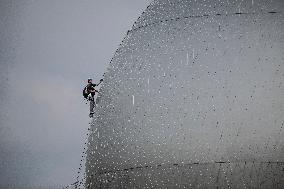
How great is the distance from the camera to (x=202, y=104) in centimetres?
873

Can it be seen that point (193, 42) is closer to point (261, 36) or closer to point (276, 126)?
point (261, 36)

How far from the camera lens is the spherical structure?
27.2 feet

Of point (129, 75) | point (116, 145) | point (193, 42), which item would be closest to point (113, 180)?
point (116, 145)

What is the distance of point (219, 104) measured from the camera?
8.61 m

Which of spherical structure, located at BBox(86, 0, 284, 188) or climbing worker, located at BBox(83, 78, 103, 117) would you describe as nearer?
spherical structure, located at BBox(86, 0, 284, 188)

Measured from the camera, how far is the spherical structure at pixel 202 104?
27.2ft

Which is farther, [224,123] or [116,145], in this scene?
[116,145]

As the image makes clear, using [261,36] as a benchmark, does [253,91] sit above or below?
below

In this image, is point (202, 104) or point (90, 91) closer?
point (202, 104)

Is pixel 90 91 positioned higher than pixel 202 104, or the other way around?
pixel 90 91

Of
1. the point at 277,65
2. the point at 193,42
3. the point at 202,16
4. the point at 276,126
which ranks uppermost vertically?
the point at 202,16

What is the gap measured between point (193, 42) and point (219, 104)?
1.90 metres

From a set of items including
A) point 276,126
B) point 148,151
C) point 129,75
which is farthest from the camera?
point 129,75

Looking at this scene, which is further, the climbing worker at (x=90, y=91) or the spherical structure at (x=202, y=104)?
the climbing worker at (x=90, y=91)
